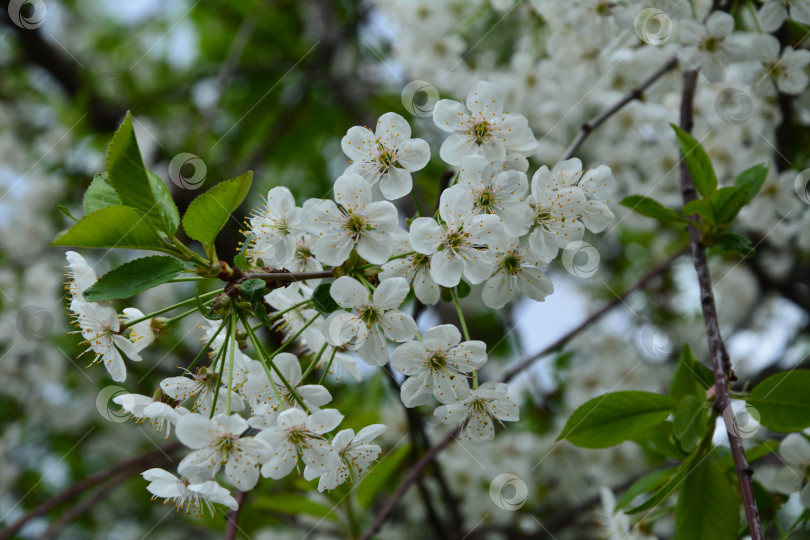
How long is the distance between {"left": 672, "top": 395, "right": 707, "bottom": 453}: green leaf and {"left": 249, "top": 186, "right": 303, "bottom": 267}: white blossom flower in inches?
→ 26.5

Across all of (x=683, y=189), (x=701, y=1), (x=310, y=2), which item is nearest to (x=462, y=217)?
(x=683, y=189)

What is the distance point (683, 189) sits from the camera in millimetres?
1345

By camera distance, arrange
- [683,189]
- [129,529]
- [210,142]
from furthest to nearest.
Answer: [129,529]
[210,142]
[683,189]

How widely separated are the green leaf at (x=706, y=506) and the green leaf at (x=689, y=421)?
0.24ft

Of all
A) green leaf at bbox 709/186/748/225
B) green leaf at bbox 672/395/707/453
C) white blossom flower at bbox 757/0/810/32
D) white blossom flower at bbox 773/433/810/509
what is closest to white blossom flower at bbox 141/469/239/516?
green leaf at bbox 672/395/707/453

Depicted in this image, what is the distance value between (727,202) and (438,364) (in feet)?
1.99

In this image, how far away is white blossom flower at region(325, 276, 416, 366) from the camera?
91 cm

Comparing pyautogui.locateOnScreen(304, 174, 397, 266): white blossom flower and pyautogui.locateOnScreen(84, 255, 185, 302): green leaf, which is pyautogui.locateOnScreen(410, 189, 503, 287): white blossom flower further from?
pyautogui.locateOnScreen(84, 255, 185, 302): green leaf

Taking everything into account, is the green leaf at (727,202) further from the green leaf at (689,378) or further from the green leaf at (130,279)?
the green leaf at (130,279)

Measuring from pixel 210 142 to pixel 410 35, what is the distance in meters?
1.19

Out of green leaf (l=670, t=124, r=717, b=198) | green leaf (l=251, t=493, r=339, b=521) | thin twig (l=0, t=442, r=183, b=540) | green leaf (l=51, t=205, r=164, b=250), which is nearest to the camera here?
green leaf (l=51, t=205, r=164, b=250)

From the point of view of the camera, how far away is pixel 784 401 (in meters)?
1.09

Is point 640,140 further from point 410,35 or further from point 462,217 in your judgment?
point 462,217

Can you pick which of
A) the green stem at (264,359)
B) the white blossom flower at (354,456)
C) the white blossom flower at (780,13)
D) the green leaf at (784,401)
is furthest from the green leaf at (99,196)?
the white blossom flower at (780,13)
